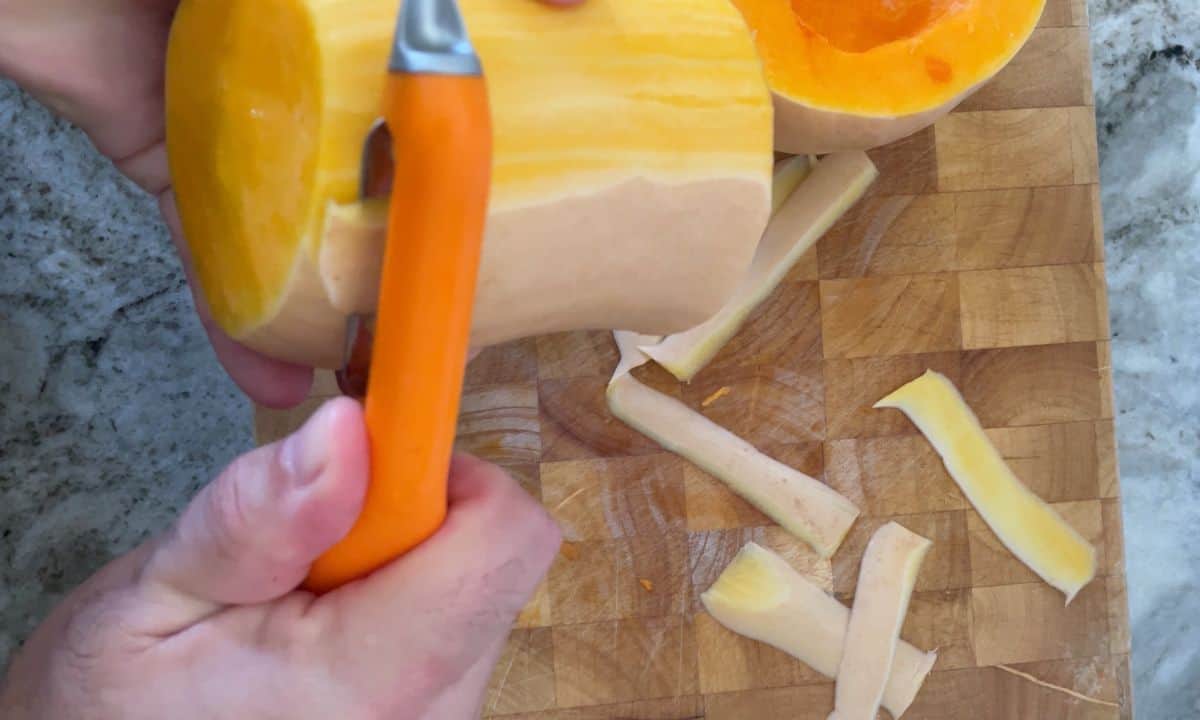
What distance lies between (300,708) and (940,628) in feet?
2.04

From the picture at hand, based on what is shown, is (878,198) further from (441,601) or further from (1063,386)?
(441,601)

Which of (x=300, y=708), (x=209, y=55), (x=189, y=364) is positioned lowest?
(x=189, y=364)

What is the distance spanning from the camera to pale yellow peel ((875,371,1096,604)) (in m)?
0.91

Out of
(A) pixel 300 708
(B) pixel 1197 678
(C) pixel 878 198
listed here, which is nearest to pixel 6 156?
(A) pixel 300 708

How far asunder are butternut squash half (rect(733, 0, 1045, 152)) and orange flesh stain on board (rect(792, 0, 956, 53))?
0.04 meters

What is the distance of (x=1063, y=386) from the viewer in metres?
0.93

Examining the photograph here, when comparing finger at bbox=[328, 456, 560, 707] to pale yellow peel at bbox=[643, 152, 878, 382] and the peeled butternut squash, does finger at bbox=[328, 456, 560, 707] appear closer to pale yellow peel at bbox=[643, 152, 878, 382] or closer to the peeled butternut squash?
the peeled butternut squash

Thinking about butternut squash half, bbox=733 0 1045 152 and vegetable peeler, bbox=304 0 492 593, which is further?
butternut squash half, bbox=733 0 1045 152

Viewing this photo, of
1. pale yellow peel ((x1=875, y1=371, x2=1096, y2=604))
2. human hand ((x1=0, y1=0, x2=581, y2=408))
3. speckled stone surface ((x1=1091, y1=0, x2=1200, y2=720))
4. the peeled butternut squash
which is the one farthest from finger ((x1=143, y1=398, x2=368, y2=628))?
speckled stone surface ((x1=1091, y1=0, x2=1200, y2=720))

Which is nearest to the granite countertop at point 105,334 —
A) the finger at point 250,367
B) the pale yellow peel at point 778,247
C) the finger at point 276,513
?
the finger at point 250,367

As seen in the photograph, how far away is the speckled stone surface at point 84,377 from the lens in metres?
0.99

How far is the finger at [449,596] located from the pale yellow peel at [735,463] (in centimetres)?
29

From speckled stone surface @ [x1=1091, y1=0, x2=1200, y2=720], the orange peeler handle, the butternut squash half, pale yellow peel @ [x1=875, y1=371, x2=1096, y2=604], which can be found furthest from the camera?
speckled stone surface @ [x1=1091, y1=0, x2=1200, y2=720]

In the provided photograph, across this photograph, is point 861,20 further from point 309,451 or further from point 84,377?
point 84,377
